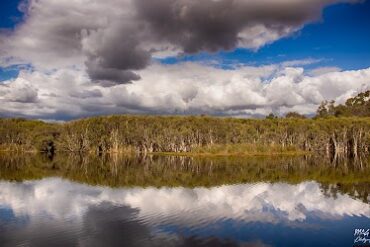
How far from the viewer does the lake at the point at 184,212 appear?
31141 millimetres

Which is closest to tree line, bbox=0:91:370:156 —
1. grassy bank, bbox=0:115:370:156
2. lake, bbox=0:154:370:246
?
grassy bank, bbox=0:115:370:156

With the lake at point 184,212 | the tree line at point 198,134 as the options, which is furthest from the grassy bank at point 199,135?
the lake at point 184,212

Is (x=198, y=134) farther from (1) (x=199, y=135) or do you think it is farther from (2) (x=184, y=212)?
(2) (x=184, y=212)

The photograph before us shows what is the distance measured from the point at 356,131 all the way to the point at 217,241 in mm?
151644

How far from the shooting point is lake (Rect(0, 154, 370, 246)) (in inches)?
1226

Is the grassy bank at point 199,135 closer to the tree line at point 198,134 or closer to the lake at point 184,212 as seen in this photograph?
the tree line at point 198,134

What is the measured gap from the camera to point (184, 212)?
41.0 m

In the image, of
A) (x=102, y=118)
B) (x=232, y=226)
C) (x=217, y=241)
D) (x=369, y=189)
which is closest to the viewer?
(x=217, y=241)

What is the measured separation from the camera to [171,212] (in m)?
41.0

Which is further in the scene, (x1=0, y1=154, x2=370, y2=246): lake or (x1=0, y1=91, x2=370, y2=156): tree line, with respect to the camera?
(x1=0, y1=91, x2=370, y2=156): tree line

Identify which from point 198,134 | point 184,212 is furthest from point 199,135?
point 184,212

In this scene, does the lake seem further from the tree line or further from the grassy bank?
the tree line

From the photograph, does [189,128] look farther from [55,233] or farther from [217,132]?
[55,233]

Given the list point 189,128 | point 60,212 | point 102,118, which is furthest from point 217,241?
point 102,118
